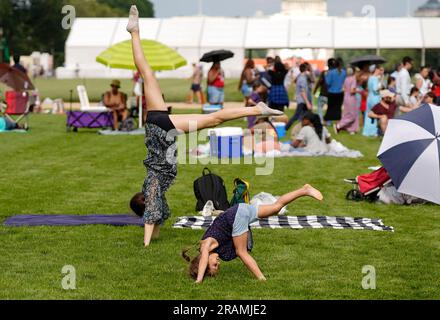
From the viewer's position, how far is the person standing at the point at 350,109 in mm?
26516

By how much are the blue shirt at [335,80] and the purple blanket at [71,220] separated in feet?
52.3

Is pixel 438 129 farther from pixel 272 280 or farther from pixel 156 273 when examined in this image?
pixel 156 273

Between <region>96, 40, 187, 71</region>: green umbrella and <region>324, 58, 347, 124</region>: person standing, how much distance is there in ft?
14.1

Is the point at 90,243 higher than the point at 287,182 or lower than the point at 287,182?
higher

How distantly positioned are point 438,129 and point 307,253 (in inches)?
77.5

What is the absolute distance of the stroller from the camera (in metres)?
14.1

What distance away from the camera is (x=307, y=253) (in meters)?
10.6

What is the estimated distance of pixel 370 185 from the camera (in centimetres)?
1425

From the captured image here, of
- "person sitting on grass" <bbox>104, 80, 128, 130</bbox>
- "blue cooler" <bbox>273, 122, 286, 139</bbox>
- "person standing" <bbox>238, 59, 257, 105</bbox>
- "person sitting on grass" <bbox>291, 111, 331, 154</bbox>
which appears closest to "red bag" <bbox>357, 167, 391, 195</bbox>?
"person sitting on grass" <bbox>291, 111, 331, 154</bbox>

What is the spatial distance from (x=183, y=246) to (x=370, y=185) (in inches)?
169
